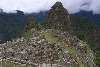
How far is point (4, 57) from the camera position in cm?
3847

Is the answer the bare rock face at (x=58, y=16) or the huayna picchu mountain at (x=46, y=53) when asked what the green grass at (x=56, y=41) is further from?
the bare rock face at (x=58, y=16)

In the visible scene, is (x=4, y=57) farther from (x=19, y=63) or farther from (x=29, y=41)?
(x=29, y=41)

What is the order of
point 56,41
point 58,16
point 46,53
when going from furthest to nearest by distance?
point 58,16, point 56,41, point 46,53

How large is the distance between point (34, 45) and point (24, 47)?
154cm

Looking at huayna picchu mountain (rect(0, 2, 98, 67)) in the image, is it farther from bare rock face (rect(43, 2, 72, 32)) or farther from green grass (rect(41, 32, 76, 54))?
bare rock face (rect(43, 2, 72, 32))

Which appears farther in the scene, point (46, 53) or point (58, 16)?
point (58, 16)

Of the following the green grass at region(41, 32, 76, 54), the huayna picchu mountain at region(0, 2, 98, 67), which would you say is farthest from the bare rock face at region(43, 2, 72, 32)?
the huayna picchu mountain at region(0, 2, 98, 67)

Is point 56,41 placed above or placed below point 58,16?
below

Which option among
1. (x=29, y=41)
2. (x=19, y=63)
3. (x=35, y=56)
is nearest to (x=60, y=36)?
(x=29, y=41)

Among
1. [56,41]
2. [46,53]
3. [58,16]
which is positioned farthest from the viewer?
[58,16]

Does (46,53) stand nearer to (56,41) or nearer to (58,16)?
(56,41)

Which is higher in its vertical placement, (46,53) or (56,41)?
(56,41)

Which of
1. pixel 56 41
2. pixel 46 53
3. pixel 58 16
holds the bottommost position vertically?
pixel 46 53

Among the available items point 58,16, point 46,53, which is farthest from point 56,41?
point 58,16
